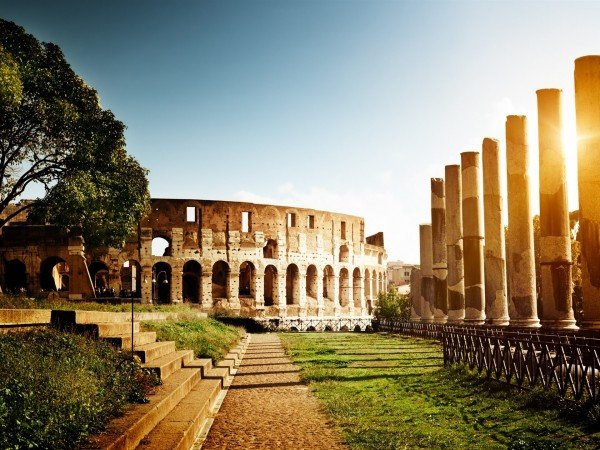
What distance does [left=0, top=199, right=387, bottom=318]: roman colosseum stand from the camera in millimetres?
28469

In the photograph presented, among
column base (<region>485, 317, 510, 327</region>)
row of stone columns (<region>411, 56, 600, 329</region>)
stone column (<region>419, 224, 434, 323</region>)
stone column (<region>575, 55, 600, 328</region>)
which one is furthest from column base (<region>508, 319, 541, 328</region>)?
stone column (<region>419, 224, 434, 323</region>)

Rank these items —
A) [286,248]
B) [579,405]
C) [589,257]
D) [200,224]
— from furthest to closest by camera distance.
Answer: [286,248], [200,224], [589,257], [579,405]

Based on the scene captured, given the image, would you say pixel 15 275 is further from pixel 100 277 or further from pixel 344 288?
pixel 344 288

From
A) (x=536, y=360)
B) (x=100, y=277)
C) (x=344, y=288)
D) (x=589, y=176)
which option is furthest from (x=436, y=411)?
(x=100, y=277)

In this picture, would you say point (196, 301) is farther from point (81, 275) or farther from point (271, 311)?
point (81, 275)

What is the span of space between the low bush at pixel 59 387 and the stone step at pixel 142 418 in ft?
0.32

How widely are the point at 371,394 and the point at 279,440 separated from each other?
2848mm

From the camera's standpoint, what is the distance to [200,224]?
1284 inches

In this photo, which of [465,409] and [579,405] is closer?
[579,405]

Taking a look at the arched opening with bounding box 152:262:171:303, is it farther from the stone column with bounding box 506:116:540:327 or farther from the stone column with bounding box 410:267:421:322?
the stone column with bounding box 506:116:540:327

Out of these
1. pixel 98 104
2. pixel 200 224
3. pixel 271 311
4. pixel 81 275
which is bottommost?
pixel 271 311

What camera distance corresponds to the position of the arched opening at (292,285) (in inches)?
1404

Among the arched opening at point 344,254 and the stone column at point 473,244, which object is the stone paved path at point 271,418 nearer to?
the stone column at point 473,244

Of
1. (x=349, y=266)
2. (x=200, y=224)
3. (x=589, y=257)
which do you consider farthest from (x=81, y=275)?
(x=589, y=257)
